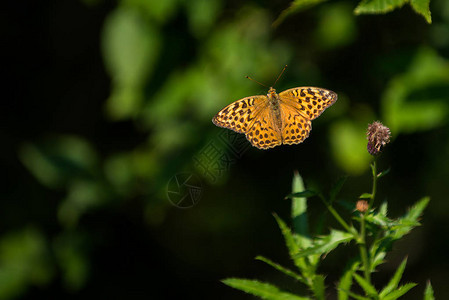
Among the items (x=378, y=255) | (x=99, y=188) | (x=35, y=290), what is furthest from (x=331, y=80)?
(x=35, y=290)

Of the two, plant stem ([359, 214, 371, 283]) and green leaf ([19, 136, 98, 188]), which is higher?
plant stem ([359, 214, 371, 283])

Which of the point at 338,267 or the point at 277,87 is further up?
the point at 277,87

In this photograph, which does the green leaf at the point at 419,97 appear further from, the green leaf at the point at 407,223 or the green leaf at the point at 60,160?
the green leaf at the point at 60,160

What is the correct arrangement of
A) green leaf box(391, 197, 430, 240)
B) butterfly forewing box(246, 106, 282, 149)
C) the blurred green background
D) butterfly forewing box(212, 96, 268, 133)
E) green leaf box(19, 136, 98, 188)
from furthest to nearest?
green leaf box(19, 136, 98, 188) < the blurred green background < butterfly forewing box(212, 96, 268, 133) < butterfly forewing box(246, 106, 282, 149) < green leaf box(391, 197, 430, 240)

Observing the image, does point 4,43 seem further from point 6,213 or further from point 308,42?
point 308,42

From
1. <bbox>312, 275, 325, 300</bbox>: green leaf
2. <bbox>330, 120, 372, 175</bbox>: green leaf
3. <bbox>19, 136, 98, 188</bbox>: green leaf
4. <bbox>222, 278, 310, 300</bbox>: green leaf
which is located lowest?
<bbox>330, 120, 372, 175</bbox>: green leaf

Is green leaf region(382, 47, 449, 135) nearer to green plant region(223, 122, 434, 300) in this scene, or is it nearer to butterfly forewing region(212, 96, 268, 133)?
butterfly forewing region(212, 96, 268, 133)
